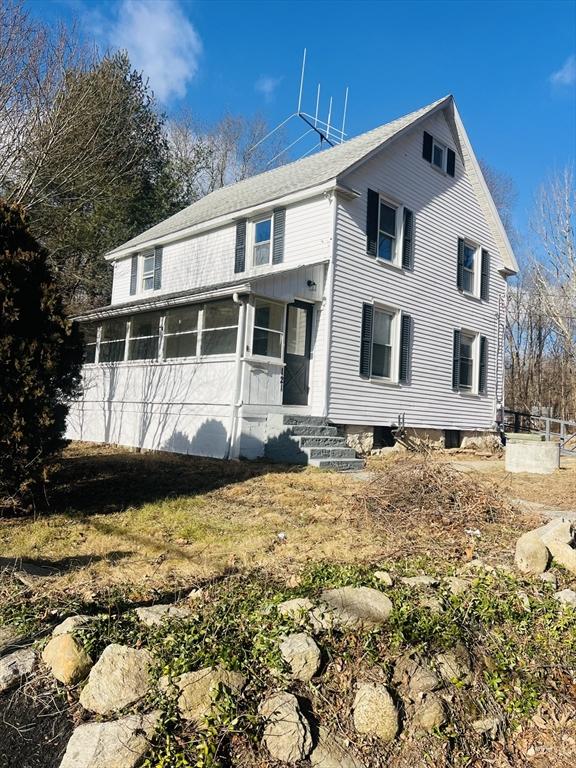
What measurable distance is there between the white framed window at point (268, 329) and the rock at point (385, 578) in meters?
7.34

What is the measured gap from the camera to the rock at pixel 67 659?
255cm

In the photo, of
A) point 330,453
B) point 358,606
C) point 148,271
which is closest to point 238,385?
point 330,453

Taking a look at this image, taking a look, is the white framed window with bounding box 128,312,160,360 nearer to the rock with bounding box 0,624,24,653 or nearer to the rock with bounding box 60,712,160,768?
the rock with bounding box 0,624,24,653

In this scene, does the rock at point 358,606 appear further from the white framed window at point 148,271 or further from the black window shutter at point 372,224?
the white framed window at point 148,271

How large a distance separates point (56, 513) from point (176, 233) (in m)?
11.0

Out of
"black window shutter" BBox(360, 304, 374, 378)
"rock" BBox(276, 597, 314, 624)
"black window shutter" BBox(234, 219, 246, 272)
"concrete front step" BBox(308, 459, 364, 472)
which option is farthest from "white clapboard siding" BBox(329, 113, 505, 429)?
"rock" BBox(276, 597, 314, 624)

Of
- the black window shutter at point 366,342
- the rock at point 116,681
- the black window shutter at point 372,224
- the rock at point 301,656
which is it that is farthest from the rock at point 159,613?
the black window shutter at point 372,224

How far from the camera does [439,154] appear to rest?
15.5 metres

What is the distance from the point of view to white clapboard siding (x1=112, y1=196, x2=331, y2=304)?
12.3 metres

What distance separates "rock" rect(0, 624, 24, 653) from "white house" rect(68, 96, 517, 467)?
7.18 meters

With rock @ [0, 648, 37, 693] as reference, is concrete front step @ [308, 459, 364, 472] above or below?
above

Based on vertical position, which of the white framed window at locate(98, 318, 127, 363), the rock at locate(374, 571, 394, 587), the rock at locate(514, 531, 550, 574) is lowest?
the rock at locate(374, 571, 394, 587)

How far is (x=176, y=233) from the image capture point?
1566cm

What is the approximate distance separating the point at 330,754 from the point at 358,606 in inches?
34.9
